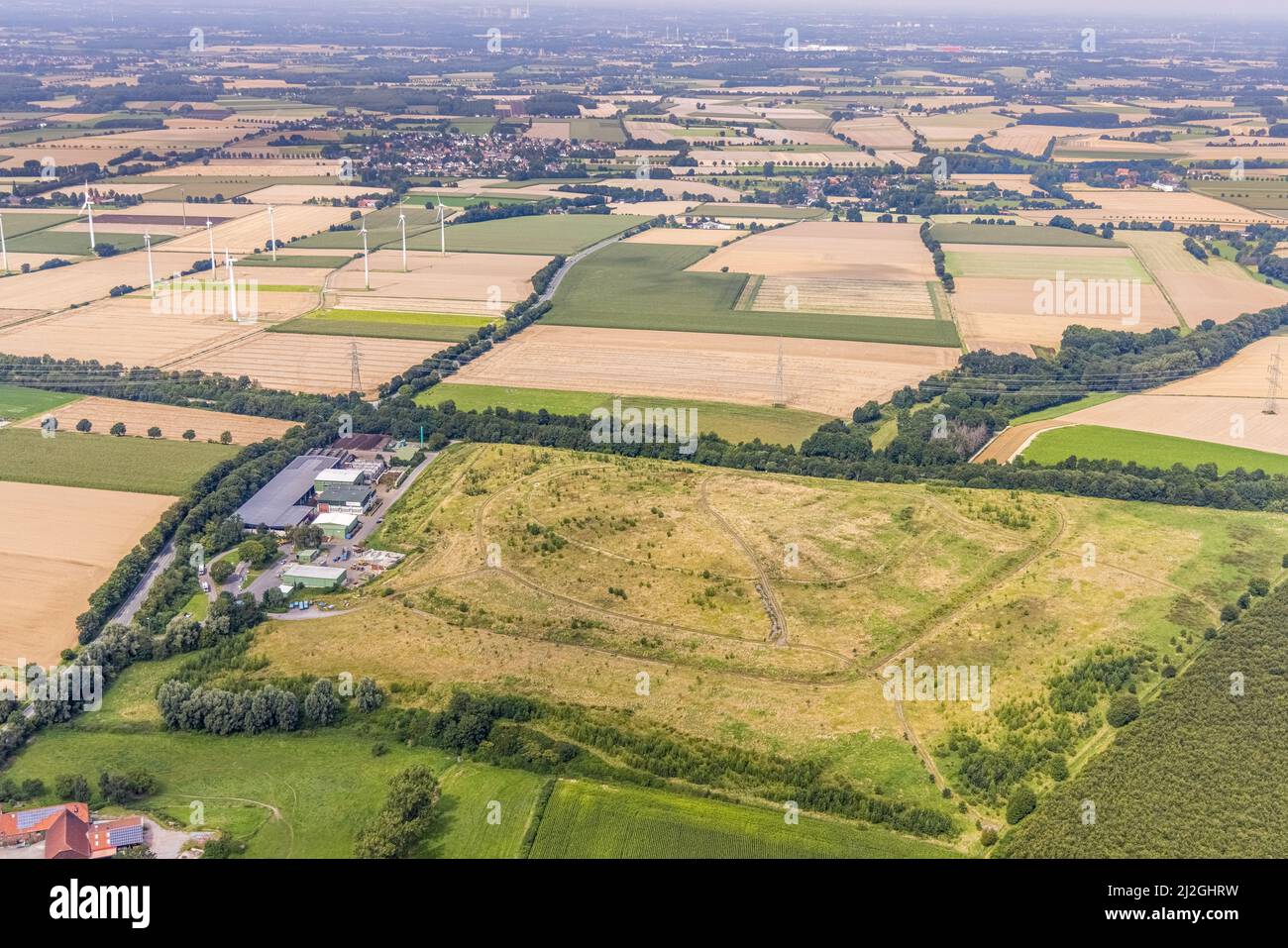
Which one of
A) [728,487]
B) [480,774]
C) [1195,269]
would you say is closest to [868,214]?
[1195,269]

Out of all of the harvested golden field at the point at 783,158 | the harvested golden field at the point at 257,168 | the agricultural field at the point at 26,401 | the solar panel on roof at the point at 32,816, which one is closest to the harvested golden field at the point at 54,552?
the solar panel on roof at the point at 32,816

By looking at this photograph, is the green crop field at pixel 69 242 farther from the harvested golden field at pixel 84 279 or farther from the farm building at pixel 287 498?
the farm building at pixel 287 498

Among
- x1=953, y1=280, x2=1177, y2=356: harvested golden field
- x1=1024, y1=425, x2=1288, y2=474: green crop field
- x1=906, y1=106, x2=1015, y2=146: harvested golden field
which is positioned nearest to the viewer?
x1=1024, y1=425, x2=1288, y2=474: green crop field

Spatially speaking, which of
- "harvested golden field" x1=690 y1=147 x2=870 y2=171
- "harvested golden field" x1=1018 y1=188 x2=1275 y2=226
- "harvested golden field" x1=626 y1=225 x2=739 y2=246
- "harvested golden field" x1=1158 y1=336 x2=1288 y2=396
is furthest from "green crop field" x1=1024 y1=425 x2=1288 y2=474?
"harvested golden field" x1=690 y1=147 x2=870 y2=171

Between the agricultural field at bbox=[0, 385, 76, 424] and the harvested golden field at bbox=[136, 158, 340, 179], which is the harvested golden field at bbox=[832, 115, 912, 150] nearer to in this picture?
the harvested golden field at bbox=[136, 158, 340, 179]

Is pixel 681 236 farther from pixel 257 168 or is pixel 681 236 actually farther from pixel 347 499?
pixel 347 499

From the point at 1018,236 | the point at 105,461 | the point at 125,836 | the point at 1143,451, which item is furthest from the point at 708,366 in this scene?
the point at 1018,236
